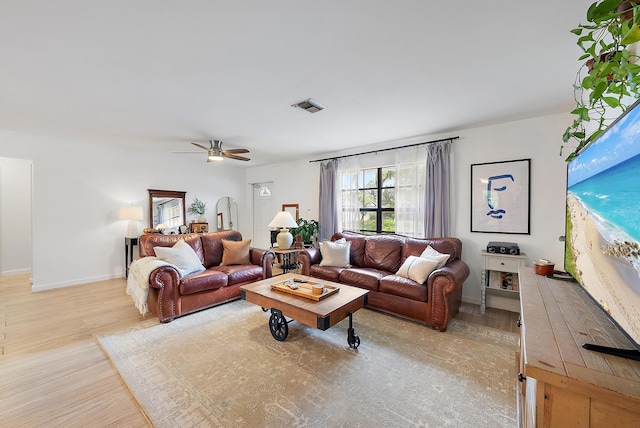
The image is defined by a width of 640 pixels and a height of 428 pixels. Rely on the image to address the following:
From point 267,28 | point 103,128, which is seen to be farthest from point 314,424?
point 103,128

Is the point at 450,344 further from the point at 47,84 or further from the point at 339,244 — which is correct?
the point at 47,84

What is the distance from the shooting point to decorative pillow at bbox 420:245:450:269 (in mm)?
3064

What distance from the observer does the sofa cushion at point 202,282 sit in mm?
3120

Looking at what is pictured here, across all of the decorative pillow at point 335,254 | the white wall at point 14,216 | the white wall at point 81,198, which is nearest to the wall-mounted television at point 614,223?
the decorative pillow at point 335,254

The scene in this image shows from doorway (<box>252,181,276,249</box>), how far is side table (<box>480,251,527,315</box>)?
4611mm

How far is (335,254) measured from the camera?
3.89 meters

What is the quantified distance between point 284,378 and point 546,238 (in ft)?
11.1

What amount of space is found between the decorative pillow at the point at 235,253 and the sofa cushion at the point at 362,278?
158 centimetres

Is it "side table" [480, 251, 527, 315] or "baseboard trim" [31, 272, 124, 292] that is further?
"baseboard trim" [31, 272, 124, 292]

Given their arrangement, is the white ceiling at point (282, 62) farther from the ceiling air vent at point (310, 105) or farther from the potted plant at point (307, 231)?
the potted plant at point (307, 231)

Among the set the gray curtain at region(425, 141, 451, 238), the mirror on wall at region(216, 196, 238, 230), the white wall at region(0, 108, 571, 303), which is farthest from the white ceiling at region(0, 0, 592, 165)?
the mirror on wall at region(216, 196, 238, 230)

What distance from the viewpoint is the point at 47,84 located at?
2.36m

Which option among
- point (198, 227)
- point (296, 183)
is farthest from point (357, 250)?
point (198, 227)

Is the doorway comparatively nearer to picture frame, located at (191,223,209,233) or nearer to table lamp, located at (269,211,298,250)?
picture frame, located at (191,223,209,233)
